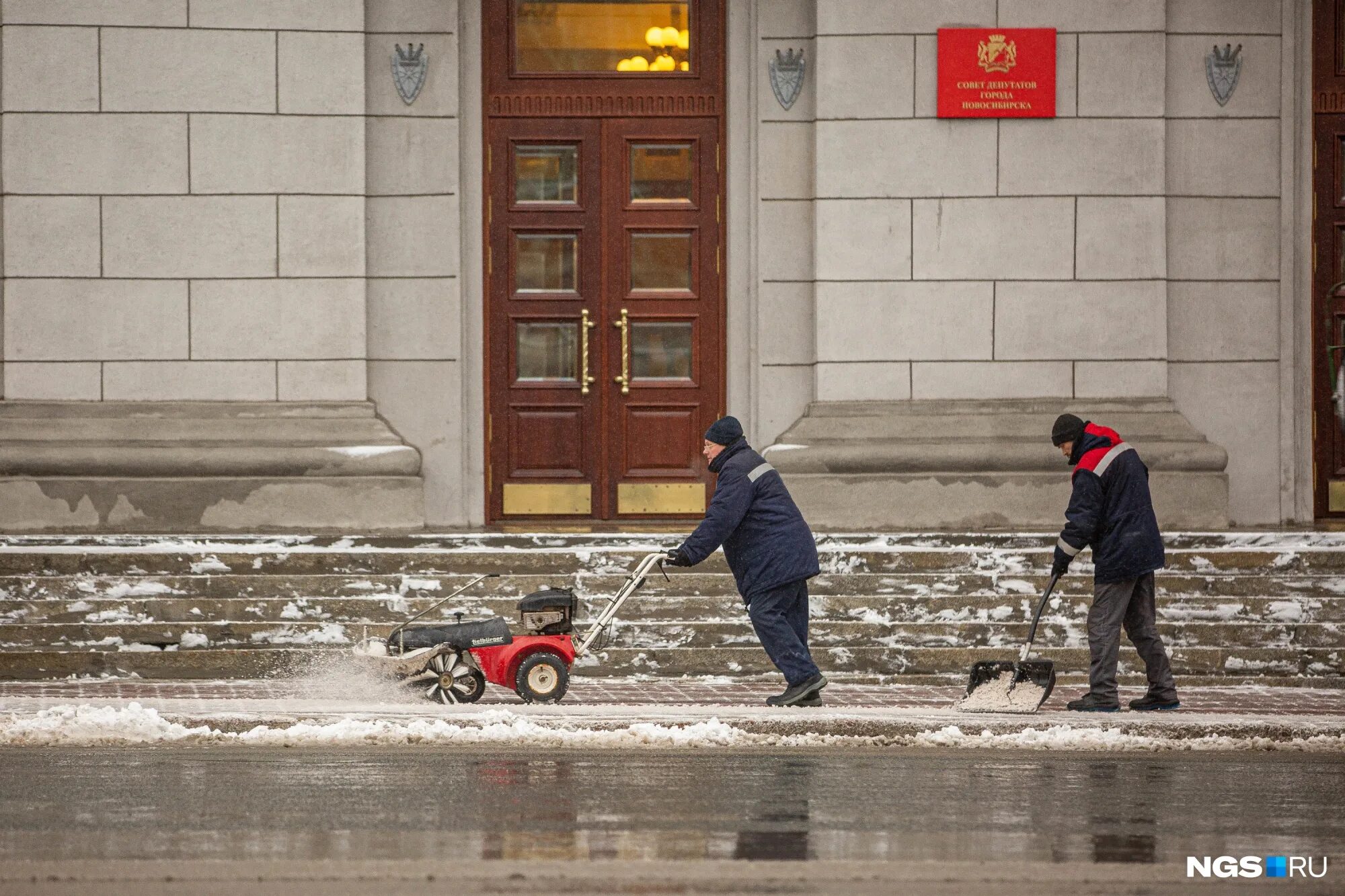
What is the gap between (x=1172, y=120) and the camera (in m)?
15.0

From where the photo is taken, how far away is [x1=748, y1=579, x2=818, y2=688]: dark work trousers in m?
9.98

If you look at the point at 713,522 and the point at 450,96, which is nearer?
the point at 713,522

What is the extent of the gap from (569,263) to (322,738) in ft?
24.5

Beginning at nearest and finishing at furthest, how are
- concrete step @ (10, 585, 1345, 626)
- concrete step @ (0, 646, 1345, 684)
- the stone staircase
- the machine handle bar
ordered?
the machine handle bar
concrete step @ (0, 646, 1345, 684)
the stone staircase
concrete step @ (10, 585, 1345, 626)

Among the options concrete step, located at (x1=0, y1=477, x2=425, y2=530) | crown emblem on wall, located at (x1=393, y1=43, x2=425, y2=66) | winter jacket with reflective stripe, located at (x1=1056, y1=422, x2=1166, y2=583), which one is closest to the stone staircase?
concrete step, located at (x1=0, y1=477, x2=425, y2=530)

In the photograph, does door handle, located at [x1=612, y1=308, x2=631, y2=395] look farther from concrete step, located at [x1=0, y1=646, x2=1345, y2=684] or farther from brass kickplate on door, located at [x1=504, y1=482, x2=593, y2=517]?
concrete step, located at [x1=0, y1=646, x2=1345, y2=684]

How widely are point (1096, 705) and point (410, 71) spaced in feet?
27.6

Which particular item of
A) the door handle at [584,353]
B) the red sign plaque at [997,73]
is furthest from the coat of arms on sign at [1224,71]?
the door handle at [584,353]

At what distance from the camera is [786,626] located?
33.1 feet

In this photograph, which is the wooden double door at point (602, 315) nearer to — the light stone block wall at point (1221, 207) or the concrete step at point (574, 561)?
the concrete step at point (574, 561)

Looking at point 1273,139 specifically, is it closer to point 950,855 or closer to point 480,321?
point 480,321

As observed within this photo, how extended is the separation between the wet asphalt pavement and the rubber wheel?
1.59 metres

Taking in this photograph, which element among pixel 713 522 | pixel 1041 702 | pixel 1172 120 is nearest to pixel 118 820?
pixel 713 522

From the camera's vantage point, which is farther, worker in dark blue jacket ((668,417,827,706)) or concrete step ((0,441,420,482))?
concrete step ((0,441,420,482))
